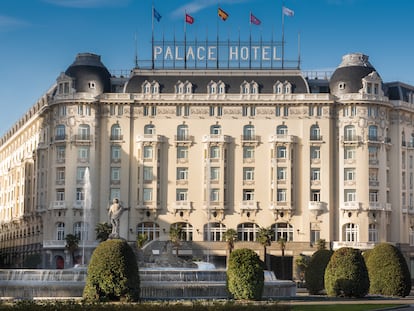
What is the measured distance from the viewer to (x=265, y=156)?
13088 centimetres

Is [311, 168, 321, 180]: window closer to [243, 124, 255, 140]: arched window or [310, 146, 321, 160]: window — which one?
[310, 146, 321, 160]: window

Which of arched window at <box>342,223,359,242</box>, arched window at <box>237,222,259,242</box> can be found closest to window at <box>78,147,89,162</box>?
arched window at <box>237,222,259,242</box>

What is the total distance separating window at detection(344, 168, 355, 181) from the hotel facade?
0.44ft

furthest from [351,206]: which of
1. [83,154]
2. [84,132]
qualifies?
[84,132]

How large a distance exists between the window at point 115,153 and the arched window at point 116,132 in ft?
4.44

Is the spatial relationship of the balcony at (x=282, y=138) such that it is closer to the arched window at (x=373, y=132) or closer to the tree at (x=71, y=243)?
the arched window at (x=373, y=132)

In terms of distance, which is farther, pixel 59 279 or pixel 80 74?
pixel 80 74

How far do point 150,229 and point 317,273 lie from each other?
5864 centimetres

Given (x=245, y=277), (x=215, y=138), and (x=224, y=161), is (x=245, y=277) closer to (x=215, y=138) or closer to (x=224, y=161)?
(x=224, y=161)

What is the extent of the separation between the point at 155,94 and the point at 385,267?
219 ft

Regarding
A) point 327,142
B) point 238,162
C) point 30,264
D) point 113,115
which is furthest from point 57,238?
point 327,142

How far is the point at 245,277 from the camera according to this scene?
192 ft

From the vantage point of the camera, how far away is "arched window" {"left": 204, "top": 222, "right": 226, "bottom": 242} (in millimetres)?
129875

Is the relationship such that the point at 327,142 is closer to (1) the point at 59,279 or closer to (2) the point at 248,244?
(2) the point at 248,244
